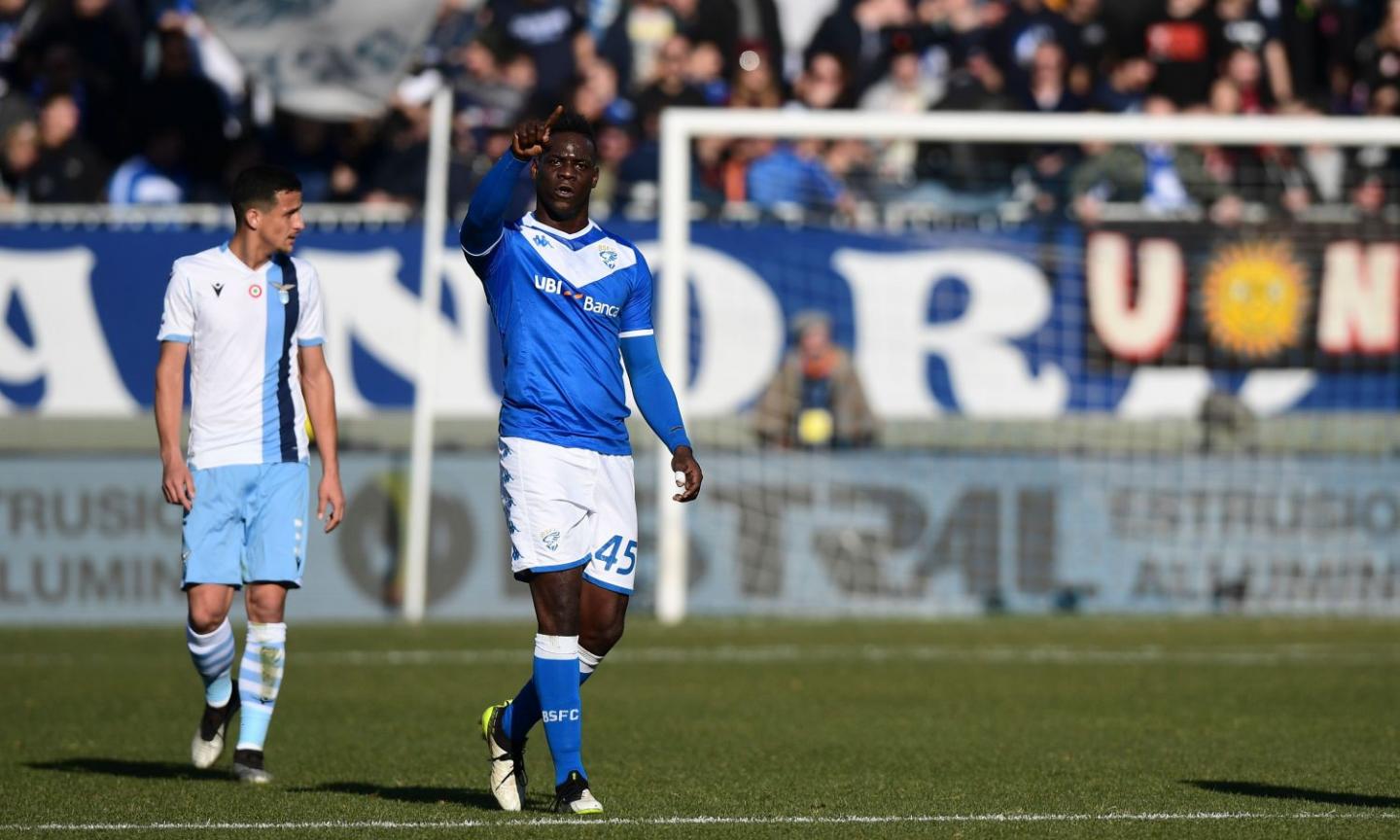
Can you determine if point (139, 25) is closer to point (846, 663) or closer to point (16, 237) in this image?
point (16, 237)

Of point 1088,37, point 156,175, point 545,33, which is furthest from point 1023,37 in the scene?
point 156,175

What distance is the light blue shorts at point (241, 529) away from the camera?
8.41 meters

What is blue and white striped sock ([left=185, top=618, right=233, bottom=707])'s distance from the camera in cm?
854

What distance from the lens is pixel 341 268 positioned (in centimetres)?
1691

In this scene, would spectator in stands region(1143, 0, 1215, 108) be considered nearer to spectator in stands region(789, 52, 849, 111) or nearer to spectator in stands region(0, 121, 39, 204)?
spectator in stands region(789, 52, 849, 111)

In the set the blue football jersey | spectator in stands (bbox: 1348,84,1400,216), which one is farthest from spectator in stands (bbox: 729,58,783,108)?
the blue football jersey

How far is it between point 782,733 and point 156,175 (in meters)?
9.75

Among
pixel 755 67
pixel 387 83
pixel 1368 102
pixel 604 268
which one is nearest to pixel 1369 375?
pixel 1368 102

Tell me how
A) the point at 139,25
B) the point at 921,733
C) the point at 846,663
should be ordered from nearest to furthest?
1. the point at 921,733
2. the point at 846,663
3. the point at 139,25

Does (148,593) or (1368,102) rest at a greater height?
(1368,102)

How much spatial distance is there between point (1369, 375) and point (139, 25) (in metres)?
10.5

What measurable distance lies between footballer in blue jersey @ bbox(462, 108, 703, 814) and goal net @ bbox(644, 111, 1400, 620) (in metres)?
9.15

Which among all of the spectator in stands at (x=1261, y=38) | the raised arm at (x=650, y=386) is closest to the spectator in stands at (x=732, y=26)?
the spectator in stands at (x=1261, y=38)

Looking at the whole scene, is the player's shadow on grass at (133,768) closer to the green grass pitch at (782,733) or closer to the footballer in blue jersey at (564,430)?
the green grass pitch at (782,733)
